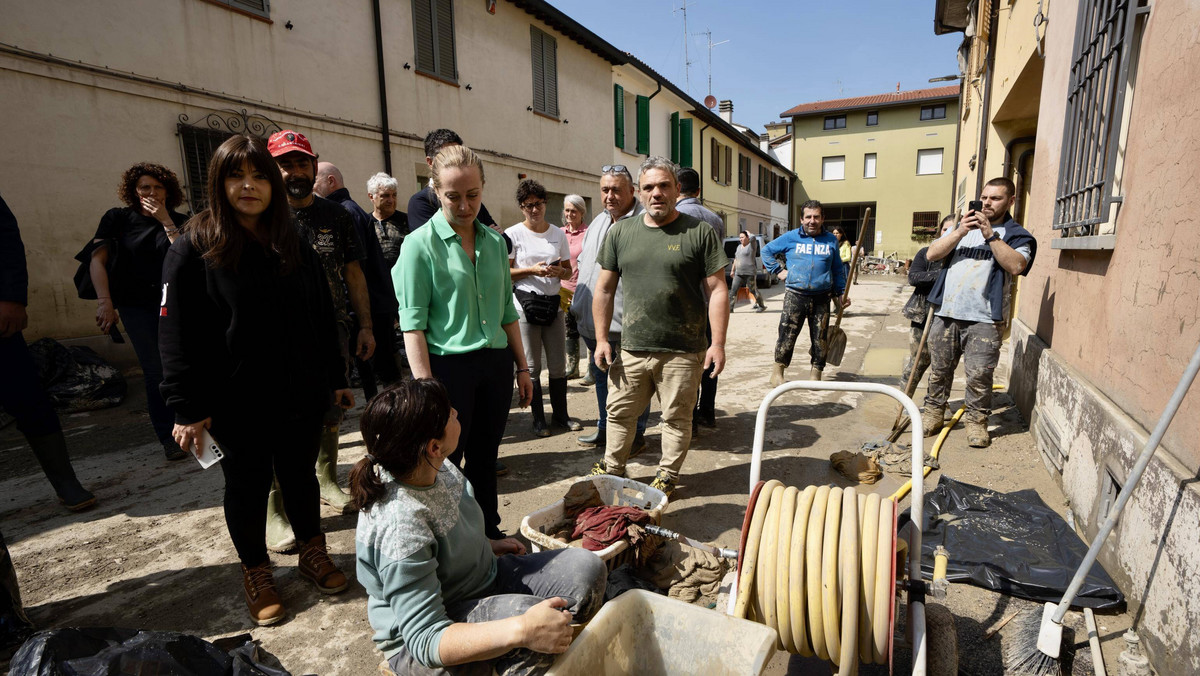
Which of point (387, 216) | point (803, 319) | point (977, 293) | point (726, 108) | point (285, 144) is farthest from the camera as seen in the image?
point (726, 108)

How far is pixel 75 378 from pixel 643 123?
1483 cm

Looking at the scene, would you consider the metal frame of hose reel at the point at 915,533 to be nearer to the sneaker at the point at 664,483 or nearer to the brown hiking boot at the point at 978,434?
the sneaker at the point at 664,483

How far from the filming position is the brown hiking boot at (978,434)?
429cm

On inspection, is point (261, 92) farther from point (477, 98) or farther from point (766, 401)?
point (766, 401)

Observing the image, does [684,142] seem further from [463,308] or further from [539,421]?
[463,308]

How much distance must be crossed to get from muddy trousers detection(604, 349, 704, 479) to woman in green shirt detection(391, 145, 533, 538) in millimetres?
840

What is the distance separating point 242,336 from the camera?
2.28 metres

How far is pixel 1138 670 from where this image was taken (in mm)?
1978

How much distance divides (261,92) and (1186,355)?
9.14 metres

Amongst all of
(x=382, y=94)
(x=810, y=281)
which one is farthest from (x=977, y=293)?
(x=382, y=94)

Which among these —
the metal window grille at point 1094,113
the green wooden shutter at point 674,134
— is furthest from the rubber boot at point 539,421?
the green wooden shutter at point 674,134

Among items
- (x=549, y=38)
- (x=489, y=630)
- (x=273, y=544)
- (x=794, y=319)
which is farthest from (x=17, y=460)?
(x=549, y=38)

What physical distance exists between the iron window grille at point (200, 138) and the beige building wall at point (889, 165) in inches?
1213

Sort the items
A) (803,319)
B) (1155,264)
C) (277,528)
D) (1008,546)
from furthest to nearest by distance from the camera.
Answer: (803,319) < (277,528) < (1008,546) < (1155,264)
